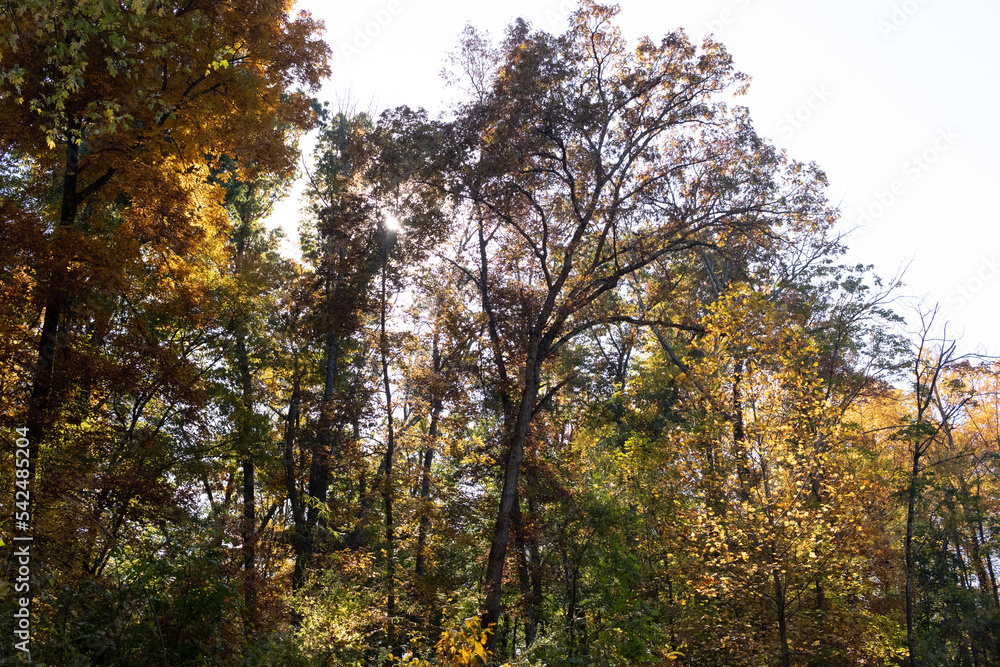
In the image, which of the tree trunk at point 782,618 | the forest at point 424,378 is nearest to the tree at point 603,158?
the forest at point 424,378

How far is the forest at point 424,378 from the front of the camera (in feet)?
20.2

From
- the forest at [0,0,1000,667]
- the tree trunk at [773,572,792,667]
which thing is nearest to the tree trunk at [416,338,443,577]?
the forest at [0,0,1000,667]

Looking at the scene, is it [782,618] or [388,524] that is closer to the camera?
[782,618]

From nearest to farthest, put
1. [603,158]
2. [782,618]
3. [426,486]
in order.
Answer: [782,618], [603,158], [426,486]

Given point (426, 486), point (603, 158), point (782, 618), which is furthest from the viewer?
point (426, 486)

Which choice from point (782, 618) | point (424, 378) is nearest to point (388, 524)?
point (424, 378)

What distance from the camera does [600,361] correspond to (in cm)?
2158

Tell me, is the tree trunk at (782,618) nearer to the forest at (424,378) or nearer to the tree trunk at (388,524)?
the forest at (424,378)

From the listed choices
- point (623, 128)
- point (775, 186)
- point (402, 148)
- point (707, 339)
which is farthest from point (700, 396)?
point (402, 148)

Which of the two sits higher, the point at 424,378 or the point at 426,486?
the point at 424,378

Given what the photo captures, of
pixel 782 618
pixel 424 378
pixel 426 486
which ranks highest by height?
pixel 424 378

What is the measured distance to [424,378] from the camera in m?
14.9

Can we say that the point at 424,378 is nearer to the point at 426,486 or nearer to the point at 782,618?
the point at 426,486

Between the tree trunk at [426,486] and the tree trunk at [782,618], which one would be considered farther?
the tree trunk at [426,486]
